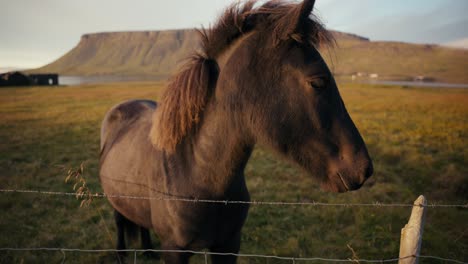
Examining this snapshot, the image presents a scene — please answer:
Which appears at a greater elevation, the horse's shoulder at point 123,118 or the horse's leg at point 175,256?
the horse's shoulder at point 123,118

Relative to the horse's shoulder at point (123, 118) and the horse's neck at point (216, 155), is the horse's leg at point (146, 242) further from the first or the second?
the horse's neck at point (216, 155)

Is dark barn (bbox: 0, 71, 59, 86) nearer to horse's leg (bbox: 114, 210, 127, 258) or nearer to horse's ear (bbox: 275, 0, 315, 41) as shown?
horse's leg (bbox: 114, 210, 127, 258)

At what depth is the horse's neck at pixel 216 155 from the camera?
5.75 feet

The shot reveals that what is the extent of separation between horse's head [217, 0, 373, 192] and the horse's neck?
0.60 ft

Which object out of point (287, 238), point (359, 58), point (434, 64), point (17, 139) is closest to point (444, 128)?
point (287, 238)

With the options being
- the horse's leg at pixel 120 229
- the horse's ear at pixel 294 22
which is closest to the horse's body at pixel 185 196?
the horse's ear at pixel 294 22

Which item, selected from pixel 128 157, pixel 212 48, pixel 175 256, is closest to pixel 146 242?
pixel 128 157

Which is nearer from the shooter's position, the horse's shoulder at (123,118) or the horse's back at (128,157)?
the horse's back at (128,157)

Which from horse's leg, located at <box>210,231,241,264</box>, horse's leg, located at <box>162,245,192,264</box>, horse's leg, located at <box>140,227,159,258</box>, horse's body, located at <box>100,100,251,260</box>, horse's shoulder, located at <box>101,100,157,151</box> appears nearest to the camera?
horse's body, located at <box>100,100,251,260</box>

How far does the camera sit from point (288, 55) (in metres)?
1.50

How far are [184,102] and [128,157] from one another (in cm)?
137

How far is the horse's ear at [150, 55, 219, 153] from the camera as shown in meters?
1.75

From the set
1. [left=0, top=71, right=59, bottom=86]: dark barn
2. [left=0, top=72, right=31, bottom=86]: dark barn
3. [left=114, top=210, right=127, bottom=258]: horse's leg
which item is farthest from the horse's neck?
[left=0, top=72, right=31, bottom=86]: dark barn

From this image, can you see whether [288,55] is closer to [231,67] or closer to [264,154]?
[231,67]
